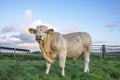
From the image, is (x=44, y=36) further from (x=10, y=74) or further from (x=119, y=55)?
(x=119, y=55)

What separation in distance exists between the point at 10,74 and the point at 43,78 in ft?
6.60

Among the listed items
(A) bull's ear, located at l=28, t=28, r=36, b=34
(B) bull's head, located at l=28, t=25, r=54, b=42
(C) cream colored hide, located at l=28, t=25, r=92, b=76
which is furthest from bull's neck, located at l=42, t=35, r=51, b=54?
(A) bull's ear, located at l=28, t=28, r=36, b=34

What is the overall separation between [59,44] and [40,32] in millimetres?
1066

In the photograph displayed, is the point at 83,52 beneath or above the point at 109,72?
above

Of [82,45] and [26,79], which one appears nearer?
[26,79]

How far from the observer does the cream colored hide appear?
1015 cm

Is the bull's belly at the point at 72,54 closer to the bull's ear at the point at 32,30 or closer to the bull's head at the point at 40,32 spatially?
the bull's head at the point at 40,32

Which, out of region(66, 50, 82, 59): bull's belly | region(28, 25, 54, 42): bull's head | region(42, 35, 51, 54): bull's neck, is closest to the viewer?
region(28, 25, 54, 42): bull's head

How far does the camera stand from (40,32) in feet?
32.5

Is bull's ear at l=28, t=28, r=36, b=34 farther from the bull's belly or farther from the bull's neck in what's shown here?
the bull's belly

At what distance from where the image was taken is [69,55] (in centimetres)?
1132

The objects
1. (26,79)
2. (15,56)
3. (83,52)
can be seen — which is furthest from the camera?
(15,56)

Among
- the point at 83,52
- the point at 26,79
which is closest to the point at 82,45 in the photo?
the point at 83,52

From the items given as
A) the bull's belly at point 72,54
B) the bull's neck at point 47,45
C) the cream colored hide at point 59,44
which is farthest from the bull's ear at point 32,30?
the bull's belly at point 72,54
